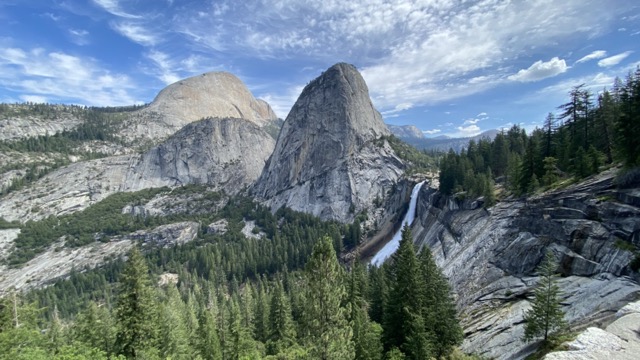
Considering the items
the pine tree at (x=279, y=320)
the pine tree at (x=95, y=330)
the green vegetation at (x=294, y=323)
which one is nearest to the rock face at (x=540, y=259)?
the green vegetation at (x=294, y=323)

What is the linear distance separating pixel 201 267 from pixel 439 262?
10012cm

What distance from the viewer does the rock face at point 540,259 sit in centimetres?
2931

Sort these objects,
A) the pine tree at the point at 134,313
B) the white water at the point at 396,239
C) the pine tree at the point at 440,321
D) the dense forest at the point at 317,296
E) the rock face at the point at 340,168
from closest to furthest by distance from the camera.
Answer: the dense forest at the point at 317,296, the pine tree at the point at 134,313, the pine tree at the point at 440,321, the white water at the point at 396,239, the rock face at the point at 340,168

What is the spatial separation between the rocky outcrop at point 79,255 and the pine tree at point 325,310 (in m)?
158

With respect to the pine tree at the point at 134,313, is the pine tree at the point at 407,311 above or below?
below

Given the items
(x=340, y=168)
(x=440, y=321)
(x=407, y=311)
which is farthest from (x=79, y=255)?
(x=440, y=321)

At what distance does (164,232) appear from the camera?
576ft

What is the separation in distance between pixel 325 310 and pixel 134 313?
1470 centimetres

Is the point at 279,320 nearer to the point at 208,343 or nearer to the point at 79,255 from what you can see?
the point at 208,343

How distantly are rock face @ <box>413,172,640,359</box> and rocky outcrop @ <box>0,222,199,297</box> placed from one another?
15005 cm

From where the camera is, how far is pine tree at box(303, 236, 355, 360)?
20.8m

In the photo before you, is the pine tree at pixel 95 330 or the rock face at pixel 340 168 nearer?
the pine tree at pixel 95 330

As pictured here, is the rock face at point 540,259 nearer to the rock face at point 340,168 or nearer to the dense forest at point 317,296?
the dense forest at point 317,296

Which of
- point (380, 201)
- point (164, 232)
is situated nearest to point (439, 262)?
point (380, 201)
